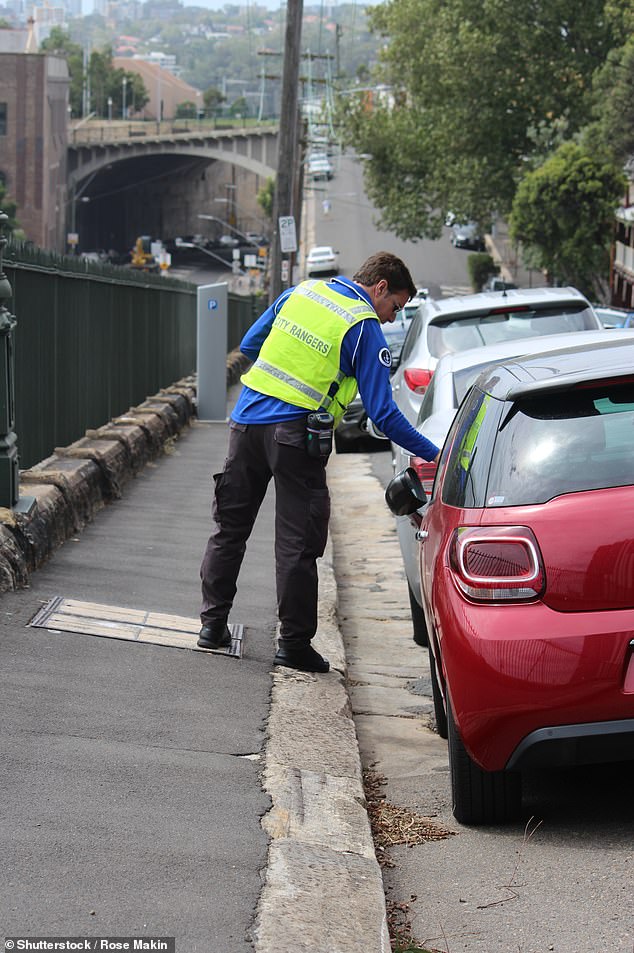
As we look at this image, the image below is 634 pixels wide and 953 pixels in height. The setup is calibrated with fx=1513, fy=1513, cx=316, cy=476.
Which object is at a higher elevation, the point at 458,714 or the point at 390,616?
the point at 458,714

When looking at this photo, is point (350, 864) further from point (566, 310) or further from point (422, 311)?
point (422, 311)

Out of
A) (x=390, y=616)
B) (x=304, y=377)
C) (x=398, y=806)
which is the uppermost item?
(x=304, y=377)

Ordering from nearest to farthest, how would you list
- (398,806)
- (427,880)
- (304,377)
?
1. (427,880)
2. (398,806)
3. (304,377)

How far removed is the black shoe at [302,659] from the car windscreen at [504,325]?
4.86 meters

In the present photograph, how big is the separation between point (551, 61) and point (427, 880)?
51566 mm

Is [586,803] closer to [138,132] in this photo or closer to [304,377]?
[304,377]

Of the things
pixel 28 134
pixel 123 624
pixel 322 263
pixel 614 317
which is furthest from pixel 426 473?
pixel 28 134

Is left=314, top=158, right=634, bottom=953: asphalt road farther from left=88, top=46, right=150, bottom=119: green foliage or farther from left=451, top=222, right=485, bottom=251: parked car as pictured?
left=88, top=46, right=150, bottom=119: green foliage

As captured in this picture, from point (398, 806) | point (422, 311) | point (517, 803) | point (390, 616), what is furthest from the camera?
point (422, 311)

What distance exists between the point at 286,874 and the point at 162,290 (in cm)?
1547

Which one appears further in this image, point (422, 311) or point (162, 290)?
point (162, 290)

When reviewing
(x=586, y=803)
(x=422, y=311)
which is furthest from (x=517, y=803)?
(x=422, y=311)

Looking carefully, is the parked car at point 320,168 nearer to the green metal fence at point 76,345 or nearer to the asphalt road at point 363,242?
the asphalt road at point 363,242

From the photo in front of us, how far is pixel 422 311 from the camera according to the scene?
40.5 feet
